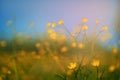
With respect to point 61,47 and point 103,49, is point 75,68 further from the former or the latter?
point 61,47

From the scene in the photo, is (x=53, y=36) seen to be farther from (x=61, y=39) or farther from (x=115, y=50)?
(x=115, y=50)

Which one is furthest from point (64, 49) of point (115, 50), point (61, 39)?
point (115, 50)

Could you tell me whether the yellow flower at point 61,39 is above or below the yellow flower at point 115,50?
above

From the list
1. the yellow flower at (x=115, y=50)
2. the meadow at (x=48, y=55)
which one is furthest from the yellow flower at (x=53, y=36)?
the yellow flower at (x=115, y=50)

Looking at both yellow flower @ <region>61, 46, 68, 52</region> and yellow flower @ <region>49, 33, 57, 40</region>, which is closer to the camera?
yellow flower @ <region>49, 33, 57, 40</region>

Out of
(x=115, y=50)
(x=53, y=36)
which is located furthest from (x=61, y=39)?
(x=115, y=50)

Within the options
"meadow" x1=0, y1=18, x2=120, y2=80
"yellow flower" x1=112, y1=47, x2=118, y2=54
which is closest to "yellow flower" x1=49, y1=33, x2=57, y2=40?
"meadow" x1=0, y1=18, x2=120, y2=80

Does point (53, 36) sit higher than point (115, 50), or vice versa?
point (53, 36)

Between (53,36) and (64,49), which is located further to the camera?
(64,49)

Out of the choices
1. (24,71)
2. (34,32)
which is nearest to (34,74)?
(24,71)

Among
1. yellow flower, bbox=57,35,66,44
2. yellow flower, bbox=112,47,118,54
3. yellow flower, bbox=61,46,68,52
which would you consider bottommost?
yellow flower, bbox=61,46,68,52

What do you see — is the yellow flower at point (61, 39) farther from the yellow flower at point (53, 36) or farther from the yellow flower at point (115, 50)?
the yellow flower at point (115, 50)

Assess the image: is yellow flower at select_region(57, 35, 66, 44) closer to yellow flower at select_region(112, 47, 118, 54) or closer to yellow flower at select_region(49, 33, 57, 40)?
yellow flower at select_region(49, 33, 57, 40)
